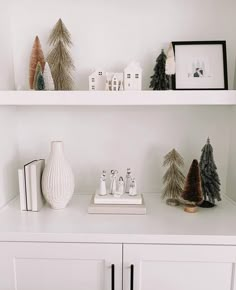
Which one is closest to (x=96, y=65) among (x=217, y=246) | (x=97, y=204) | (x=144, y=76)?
(x=144, y=76)

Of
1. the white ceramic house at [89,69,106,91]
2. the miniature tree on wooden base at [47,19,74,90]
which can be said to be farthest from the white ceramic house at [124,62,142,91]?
the miniature tree on wooden base at [47,19,74,90]

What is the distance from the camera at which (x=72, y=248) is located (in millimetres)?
961

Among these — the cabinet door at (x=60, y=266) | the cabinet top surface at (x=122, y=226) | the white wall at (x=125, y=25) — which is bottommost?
the cabinet door at (x=60, y=266)

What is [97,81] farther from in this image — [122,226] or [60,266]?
[60,266]

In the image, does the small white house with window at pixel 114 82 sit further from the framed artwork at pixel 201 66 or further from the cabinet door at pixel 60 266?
the cabinet door at pixel 60 266

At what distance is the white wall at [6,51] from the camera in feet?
3.88

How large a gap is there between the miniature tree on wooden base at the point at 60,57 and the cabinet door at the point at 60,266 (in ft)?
2.42

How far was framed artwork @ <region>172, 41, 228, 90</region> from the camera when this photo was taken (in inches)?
47.5

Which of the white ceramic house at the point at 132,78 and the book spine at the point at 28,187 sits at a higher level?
the white ceramic house at the point at 132,78

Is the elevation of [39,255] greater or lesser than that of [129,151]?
lesser

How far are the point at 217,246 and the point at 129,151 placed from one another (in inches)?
25.2

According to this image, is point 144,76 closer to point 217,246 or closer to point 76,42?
point 76,42

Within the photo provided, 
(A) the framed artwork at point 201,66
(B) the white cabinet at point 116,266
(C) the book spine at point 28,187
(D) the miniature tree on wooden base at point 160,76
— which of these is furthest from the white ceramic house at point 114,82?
(B) the white cabinet at point 116,266

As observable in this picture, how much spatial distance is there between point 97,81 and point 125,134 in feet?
1.07
